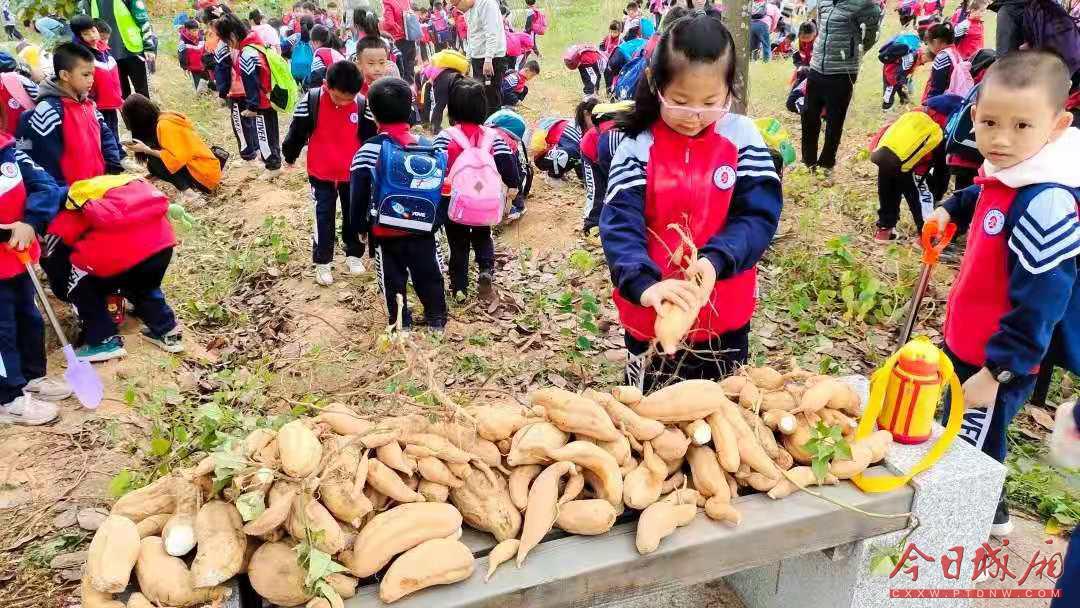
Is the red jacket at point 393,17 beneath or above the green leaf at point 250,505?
above

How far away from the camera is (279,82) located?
7.88m

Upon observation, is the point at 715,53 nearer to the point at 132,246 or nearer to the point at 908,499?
the point at 908,499

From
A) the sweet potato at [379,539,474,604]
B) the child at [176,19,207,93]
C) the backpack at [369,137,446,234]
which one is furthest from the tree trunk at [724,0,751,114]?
the child at [176,19,207,93]

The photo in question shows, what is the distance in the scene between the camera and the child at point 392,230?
4.25 metres

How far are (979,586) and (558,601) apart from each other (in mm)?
1800

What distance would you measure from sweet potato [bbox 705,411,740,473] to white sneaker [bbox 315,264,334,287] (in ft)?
14.2

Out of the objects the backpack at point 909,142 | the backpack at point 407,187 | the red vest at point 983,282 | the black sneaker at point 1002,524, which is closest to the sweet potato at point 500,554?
the red vest at point 983,282

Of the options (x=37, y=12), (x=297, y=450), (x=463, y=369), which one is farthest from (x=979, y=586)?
(x=37, y=12)

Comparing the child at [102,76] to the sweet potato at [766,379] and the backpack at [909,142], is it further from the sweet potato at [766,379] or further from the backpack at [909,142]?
the sweet potato at [766,379]

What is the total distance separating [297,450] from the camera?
5.29 ft

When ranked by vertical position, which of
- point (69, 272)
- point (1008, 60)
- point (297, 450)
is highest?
point (1008, 60)

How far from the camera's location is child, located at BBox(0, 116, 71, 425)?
3.44 m

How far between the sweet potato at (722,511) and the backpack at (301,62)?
10.4 meters

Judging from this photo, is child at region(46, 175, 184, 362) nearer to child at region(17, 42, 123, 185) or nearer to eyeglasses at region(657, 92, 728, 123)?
child at region(17, 42, 123, 185)
